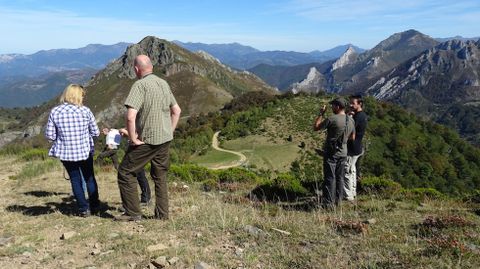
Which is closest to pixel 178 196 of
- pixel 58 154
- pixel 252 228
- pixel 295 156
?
pixel 58 154

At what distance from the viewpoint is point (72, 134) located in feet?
25.6

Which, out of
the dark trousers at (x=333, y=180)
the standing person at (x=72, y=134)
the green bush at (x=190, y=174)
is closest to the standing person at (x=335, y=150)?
the dark trousers at (x=333, y=180)

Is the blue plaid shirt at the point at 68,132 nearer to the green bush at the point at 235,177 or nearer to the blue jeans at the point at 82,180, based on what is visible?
the blue jeans at the point at 82,180

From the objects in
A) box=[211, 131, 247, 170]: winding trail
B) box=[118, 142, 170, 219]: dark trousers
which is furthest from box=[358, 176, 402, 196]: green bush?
box=[211, 131, 247, 170]: winding trail

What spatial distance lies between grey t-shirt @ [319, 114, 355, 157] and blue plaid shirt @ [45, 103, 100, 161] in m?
4.62

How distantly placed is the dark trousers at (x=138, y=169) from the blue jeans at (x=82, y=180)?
1082 mm

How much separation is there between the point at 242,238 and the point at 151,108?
249cm

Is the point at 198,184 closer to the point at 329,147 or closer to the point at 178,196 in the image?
the point at 178,196

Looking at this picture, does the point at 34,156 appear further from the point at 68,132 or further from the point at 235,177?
the point at 68,132

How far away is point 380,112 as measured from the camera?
89562 mm

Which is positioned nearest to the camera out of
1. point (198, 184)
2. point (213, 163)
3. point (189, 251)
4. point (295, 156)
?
point (189, 251)

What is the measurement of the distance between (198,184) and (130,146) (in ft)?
21.2

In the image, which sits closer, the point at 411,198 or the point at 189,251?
the point at 189,251

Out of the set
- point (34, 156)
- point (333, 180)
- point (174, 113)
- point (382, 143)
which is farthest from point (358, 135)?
point (382, 143)
